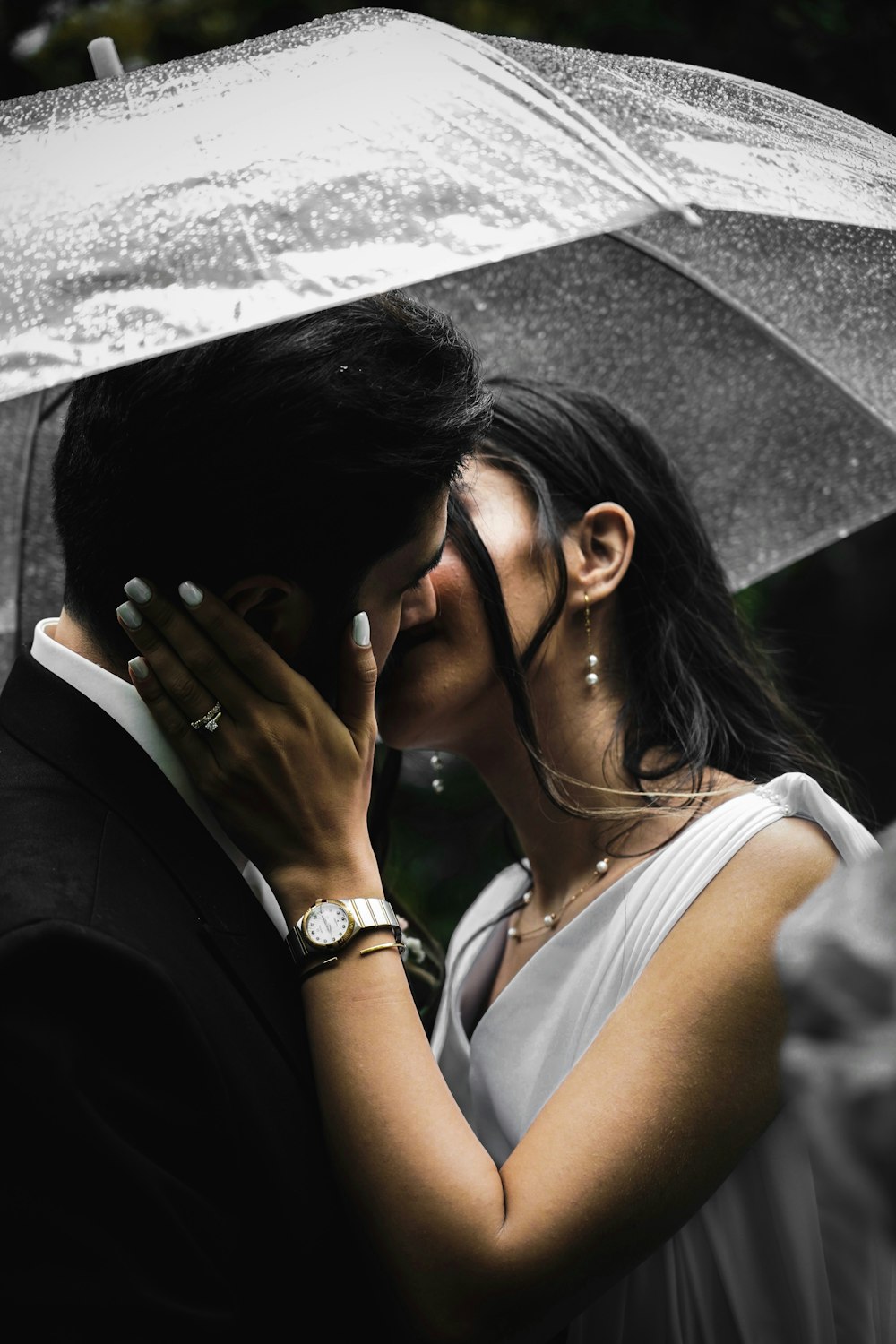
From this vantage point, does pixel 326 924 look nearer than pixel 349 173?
No

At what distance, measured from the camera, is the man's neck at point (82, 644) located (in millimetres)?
1945

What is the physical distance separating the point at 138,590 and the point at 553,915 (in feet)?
4.59

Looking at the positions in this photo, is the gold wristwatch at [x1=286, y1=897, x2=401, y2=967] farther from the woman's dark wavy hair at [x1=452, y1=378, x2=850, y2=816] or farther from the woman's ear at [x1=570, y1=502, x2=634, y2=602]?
the woman's ear at [x1=570, y1=502, x2=634, y2=602]

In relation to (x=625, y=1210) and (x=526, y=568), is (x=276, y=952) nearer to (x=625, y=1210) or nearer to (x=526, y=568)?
(x=625, y=1210)

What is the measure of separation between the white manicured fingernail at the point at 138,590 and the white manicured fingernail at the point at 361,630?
34 cm

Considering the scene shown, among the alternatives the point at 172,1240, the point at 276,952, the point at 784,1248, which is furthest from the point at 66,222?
the point at 784,1248

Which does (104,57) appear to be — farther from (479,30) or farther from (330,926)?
(479,30)

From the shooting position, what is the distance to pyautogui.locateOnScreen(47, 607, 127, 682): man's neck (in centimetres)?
195

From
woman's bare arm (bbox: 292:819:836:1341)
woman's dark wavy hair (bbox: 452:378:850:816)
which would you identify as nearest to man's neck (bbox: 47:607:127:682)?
woman's bare arm (bbox: 292:819:836:1341)

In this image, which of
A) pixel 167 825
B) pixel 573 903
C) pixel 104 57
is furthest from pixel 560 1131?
pixel 104 57

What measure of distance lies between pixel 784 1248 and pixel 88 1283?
1339mm

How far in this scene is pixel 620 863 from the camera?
263 centimetres

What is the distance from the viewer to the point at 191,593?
183 cm

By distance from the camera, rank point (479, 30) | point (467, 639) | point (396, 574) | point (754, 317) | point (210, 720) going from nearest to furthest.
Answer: point (210, 720) → point (396, 574) → point (467, 639) → point (754, 317) → point (479, 30)
